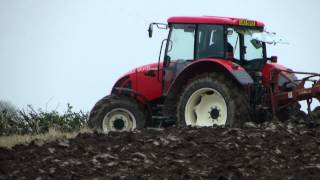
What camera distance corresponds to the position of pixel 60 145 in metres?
11.9

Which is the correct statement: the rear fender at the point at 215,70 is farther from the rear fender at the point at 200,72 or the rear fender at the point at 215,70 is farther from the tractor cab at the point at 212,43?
the tractor cab at the point at 212,43

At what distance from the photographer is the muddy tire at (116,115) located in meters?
16.1

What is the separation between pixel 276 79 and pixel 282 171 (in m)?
5.46

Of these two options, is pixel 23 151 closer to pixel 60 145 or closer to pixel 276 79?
pixel 60 145

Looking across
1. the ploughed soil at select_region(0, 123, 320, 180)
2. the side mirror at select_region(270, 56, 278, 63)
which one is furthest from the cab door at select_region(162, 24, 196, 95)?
the ploughed soil at select_region(0, 123, 320, 180)

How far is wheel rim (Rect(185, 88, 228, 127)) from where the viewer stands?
48.2 feet

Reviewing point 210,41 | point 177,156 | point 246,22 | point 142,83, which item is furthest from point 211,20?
point 177,156

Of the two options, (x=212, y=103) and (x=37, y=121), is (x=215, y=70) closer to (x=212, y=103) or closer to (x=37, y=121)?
(x=212, y=103)

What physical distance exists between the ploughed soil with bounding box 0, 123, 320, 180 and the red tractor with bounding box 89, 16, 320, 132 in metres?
1.72

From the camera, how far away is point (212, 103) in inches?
585

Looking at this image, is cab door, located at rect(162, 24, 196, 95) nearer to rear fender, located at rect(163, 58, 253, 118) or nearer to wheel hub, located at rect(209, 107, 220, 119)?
rear fender, located at rect(163, 58, 253, 118)

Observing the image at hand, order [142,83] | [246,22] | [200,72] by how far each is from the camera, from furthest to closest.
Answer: [142,83]
[246,22]
[200,72]

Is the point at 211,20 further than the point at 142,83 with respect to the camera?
No

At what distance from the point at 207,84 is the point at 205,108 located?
47 centimetres
